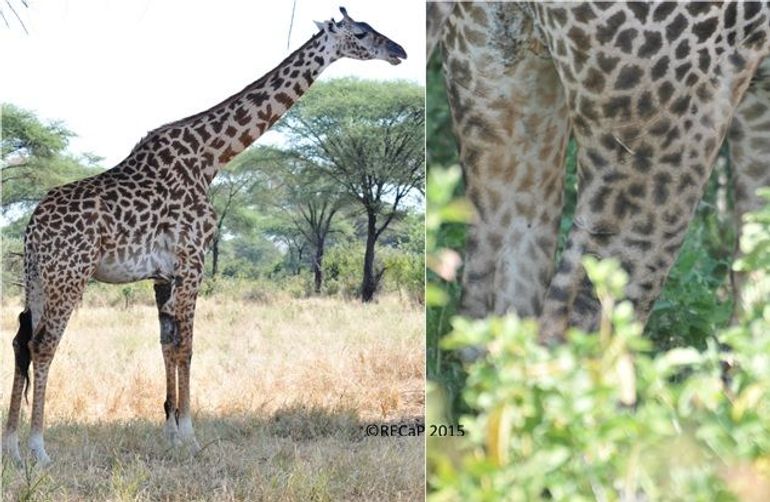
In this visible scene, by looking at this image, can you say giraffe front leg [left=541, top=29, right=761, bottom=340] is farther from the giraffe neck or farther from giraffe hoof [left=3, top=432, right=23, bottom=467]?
giraffe hoof [left=3, top=432, right=23, bottom=467]

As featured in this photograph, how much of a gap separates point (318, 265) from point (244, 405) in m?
0.33

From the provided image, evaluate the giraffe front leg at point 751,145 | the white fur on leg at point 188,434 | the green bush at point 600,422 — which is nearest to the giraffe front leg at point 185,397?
the white fur on leg at point 188,434

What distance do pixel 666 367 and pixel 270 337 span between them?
1.86m

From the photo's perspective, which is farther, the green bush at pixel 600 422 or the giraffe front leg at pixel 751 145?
the giraffe front leg at pixel 751 145

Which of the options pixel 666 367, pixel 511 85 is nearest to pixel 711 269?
pixel 511 85

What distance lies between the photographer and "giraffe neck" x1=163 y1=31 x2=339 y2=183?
111 inches

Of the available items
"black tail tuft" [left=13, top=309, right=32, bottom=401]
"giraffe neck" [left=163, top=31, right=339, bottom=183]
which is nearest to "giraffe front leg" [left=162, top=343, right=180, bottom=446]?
"black tail tuft" [left=13, top=309, right=32, bottom=401]

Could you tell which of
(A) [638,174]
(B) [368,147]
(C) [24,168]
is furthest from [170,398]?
(A) [638,174]

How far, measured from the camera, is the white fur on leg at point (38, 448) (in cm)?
265

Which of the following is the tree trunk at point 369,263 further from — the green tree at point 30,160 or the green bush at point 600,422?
the green bush at point 600,422

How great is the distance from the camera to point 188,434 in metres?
2.73

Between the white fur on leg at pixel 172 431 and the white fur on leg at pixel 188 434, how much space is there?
0.4 inches

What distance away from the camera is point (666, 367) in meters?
1.03

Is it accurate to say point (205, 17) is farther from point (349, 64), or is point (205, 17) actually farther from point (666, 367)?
point (666, 367)
